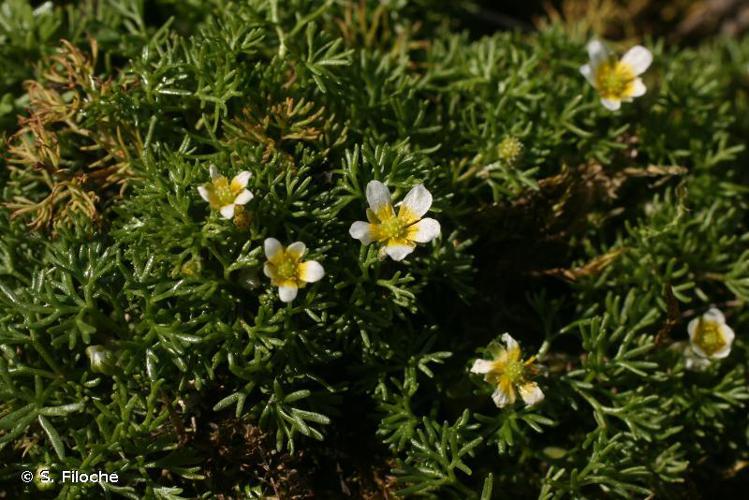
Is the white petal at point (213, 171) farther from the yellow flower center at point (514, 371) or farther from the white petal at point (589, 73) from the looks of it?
the white petal at point (589, 73)

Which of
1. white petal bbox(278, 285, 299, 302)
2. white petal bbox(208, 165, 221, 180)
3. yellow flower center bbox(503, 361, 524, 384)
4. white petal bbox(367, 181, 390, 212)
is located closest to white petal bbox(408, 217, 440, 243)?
white petal bbox(367, 181, 390, 212)

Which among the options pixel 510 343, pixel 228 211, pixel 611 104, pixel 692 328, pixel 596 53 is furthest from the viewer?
pixel 596 53

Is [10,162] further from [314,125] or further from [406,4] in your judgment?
[406,4]

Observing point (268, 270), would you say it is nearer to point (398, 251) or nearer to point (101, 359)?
point (398, 251)

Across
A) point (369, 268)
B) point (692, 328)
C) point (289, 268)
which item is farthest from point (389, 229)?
point (692, 328)

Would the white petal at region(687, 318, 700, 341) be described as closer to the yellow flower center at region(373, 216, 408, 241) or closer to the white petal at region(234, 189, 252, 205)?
the yellow flower center at region(373, 216, 408, 241)

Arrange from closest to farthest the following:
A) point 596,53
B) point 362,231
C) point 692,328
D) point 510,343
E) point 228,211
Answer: point 228,211 < point 362,231 < point 510,343 < point 692,328 < point 596,53
